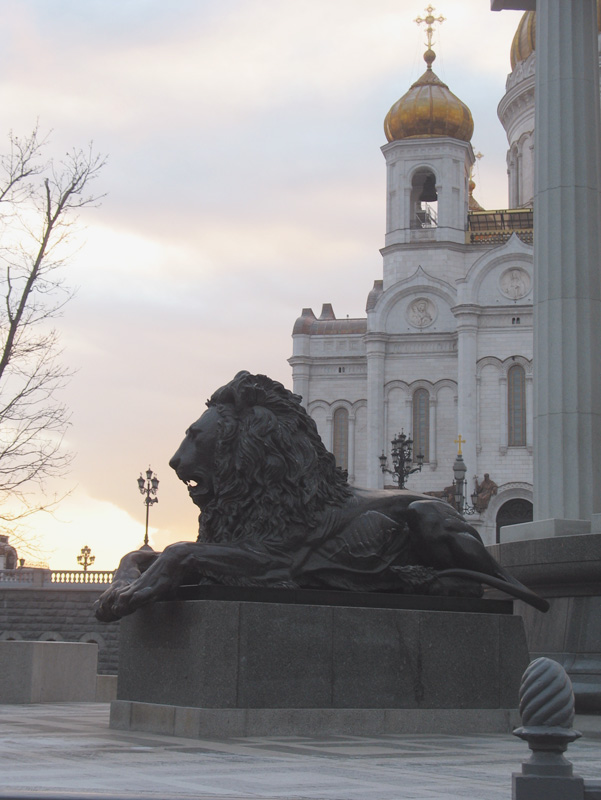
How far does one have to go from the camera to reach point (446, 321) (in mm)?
62500

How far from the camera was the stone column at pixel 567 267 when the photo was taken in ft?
41.9

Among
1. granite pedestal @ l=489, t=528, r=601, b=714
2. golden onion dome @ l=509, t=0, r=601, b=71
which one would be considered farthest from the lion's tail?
golden onion dome @ l=509, t=0, r=601, b=71

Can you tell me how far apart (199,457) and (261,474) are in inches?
15.9

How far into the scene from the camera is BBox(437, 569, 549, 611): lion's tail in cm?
804

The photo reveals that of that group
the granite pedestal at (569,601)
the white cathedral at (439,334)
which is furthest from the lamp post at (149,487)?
the granite pedestal at (569,601)

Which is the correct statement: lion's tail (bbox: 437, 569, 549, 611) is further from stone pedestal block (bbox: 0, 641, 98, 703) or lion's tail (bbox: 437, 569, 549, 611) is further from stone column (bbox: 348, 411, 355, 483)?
stone column (bbox: 348, 411, 355, 483)

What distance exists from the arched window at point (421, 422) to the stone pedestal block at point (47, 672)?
49.4m

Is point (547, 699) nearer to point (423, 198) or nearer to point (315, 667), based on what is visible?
point (315, 667)

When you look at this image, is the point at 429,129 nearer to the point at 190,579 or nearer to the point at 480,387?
the point at 480,387

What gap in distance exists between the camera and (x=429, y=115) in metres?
65.4

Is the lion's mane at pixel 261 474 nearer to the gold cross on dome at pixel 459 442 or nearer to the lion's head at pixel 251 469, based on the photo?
the lion's head at pixel 251 469

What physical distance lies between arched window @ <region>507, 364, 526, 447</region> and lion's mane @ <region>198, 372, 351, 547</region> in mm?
52334

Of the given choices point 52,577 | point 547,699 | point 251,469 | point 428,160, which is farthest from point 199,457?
point 428,160

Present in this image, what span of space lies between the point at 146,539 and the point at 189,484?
37.2 meters
